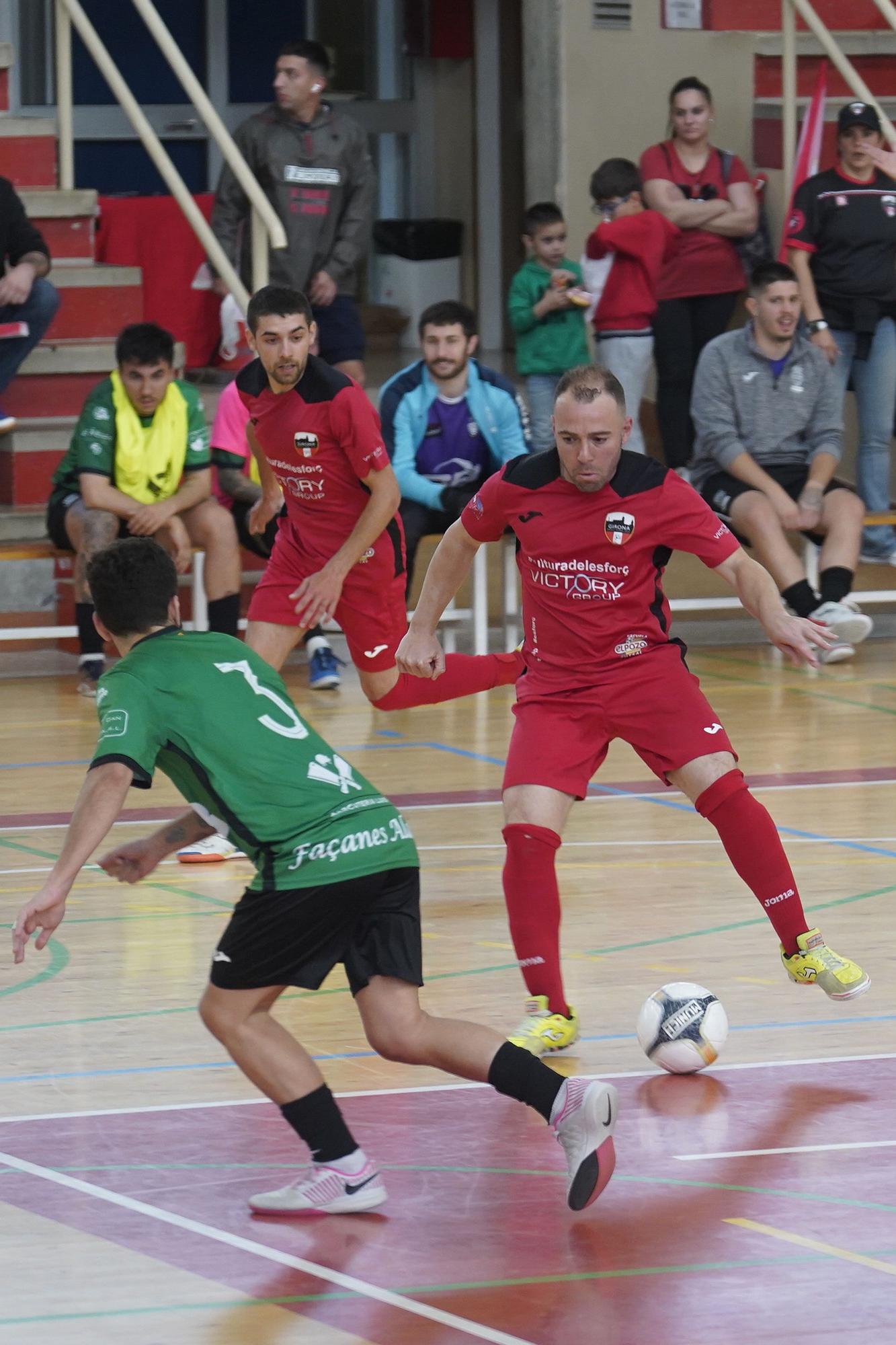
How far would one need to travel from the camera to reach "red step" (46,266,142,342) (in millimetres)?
11438

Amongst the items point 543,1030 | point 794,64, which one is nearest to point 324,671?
point 794,64

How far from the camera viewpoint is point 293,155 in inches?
430

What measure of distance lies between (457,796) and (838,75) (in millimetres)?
7038

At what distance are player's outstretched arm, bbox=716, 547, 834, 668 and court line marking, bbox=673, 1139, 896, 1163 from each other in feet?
3.64

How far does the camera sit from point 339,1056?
4926 millimetres

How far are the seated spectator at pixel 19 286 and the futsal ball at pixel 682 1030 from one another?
6356 mm

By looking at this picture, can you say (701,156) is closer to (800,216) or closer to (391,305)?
(800,216)

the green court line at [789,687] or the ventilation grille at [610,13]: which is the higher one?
the ventilation grille at [610,13]

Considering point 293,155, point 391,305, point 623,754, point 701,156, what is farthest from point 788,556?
point 391,305

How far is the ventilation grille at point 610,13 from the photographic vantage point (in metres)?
12.9

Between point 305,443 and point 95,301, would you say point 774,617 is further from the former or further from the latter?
point 95,301

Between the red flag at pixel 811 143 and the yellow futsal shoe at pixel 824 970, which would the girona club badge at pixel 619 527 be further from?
the red flag at pixel 811 143

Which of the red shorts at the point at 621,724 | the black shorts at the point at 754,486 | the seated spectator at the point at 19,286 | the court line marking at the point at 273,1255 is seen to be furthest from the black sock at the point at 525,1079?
the seated spectator at the point at 19,286

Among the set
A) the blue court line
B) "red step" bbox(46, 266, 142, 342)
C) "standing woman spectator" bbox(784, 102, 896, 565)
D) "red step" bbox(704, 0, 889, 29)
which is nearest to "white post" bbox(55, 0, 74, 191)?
"red step" bbox(46, 266, 142, 342)
